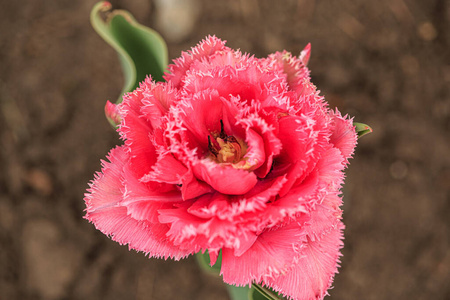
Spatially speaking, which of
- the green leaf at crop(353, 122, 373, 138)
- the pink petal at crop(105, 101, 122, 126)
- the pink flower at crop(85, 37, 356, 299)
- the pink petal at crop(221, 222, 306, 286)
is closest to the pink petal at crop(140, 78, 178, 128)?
the pink flower at crop(85, 37, 356, 299)

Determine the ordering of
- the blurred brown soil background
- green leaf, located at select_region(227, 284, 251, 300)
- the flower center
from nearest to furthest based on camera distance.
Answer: the flower center < green leaf, located at select_region(227, 284, 251, 300) < the blurred brown soil background

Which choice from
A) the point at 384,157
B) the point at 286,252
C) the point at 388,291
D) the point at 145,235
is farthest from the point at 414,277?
the point at 145,235

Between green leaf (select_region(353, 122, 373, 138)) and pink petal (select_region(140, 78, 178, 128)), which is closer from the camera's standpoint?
pink petal (select_region(140, 78, 178, 128))

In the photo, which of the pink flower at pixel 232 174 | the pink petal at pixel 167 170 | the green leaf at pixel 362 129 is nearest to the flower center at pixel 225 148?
the pink flower at pixel 232 174

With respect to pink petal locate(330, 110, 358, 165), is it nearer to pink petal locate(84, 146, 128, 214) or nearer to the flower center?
the flower center

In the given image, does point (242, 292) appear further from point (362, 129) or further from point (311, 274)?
point (362, 129)

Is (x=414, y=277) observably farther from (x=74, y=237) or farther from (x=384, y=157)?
(x=74, y=237)

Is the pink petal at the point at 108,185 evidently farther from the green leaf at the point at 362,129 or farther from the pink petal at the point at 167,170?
the green leaf at the point at 362,129

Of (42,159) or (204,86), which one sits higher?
(42,159)
